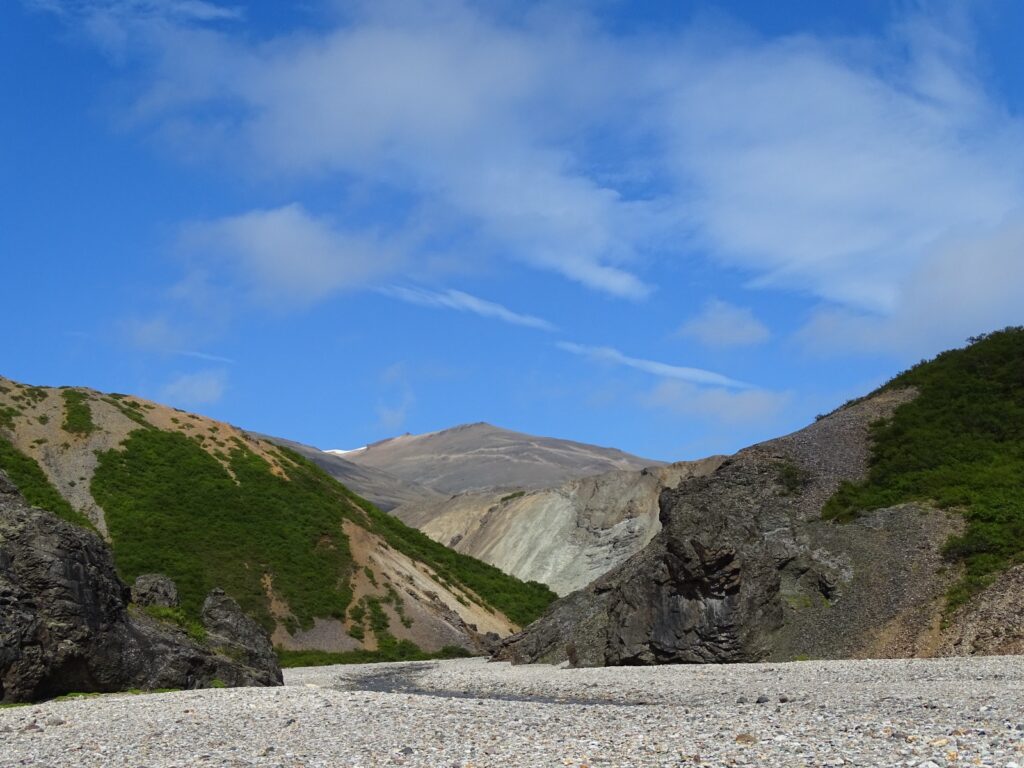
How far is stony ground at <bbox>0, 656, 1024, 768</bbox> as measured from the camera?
1356 cm

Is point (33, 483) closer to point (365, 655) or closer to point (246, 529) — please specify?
point (246, 529)

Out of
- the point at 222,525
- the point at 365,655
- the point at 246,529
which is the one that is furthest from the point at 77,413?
the point at 365,655

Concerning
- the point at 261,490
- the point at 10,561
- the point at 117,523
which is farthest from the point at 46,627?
the point at 261,490

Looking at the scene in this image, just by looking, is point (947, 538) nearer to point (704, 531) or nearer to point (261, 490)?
point (704, 531)

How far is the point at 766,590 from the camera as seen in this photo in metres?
35.7

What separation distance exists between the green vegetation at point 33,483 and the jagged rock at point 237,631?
74.2 feet

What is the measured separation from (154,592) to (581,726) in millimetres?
22160

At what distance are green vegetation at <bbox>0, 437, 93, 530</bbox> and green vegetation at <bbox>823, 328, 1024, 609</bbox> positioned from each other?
131 ft

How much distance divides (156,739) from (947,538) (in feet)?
94.0

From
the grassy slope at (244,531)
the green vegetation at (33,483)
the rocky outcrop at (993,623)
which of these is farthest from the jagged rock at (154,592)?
the rocky outcrop at (993,623)

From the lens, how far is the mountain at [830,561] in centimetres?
3309

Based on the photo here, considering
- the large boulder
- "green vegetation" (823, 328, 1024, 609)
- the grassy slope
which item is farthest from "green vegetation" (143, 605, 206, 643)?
→ "green vegetation" (823, 328, 1024, 609)

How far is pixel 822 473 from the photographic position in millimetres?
45125

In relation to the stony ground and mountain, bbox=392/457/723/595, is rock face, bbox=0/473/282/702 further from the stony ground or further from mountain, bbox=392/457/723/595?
mountain, bbox=392/457/723/595
